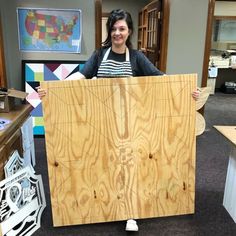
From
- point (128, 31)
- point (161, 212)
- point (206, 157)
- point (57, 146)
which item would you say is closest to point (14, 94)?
point (57, 146)

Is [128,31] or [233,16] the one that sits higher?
[233,16]

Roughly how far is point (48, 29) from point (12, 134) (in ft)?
6.77

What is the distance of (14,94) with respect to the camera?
7.09ft

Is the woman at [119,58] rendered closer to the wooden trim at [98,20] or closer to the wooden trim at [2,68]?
the wooden trim at [98,20]

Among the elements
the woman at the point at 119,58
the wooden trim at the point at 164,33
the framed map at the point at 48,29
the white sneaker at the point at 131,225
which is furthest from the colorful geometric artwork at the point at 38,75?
the white sneaker at the point at 131,225

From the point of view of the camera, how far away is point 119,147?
177cm

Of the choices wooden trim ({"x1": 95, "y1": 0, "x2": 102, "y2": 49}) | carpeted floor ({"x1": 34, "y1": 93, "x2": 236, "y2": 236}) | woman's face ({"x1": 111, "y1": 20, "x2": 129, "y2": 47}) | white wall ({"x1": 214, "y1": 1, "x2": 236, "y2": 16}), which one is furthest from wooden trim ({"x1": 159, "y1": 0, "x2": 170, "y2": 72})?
white wall ({"x1": 214, "y1": 1, "x2": 236, "y2": 16})

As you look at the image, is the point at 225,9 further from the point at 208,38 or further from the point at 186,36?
the point at 186,36

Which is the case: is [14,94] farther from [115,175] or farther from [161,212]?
[161,212]

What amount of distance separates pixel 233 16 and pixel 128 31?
5.44m

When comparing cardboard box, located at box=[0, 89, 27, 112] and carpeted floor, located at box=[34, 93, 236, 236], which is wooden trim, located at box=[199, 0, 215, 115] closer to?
carpeted floor, located at box=[34, 93, 236, 236]

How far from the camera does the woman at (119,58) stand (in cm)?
176

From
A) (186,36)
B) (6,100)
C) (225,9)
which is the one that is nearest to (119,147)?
(6,100)

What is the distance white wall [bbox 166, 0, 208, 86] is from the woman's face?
2.09m
